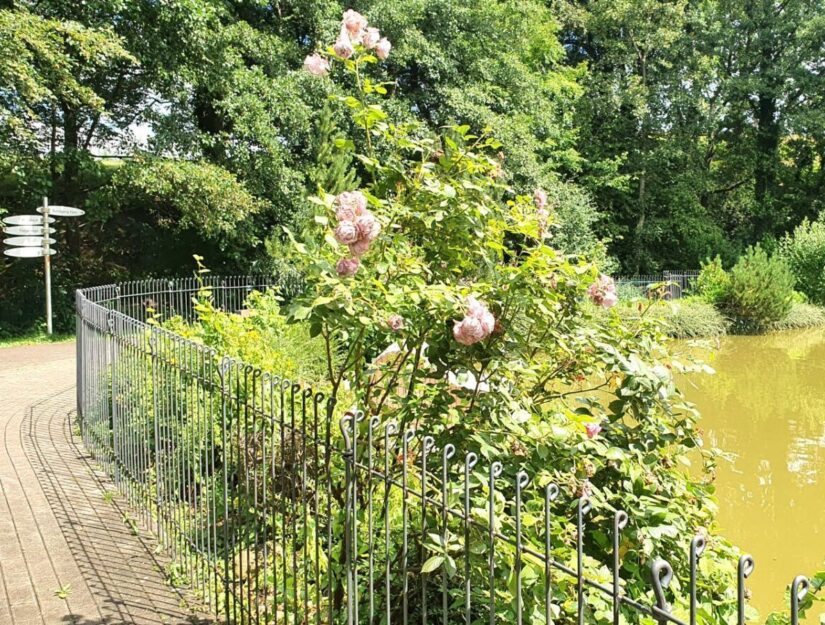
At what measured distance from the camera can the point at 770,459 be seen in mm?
9195

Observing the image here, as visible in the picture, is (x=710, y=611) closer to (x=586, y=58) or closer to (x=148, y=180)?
(x=148, y=180)

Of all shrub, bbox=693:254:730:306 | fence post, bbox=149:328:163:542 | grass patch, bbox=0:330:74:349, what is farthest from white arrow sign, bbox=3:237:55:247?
shrub, bbox=693:254:730:306

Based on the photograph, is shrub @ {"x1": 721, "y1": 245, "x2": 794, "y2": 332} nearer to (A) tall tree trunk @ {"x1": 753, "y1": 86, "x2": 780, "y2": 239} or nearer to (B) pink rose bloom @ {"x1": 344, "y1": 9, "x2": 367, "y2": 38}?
(A) tall tree trunk @ {"x1": 753, "y1": 86, "x2": 780, "y2": 239}

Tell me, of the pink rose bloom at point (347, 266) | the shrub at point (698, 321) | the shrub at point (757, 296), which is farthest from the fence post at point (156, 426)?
the shrub at point (757, 296)

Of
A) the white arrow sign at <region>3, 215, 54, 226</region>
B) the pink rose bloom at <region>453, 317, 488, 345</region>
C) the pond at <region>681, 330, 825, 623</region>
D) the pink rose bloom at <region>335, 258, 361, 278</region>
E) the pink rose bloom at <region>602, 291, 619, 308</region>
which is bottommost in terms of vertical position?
the pond at <region>681, 330, 825, 623</region>

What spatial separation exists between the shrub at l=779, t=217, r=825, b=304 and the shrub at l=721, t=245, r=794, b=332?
4529 mm

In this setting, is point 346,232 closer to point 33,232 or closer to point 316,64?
point 316,64

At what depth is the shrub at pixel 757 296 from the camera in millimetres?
21562

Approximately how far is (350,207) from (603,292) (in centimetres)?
122

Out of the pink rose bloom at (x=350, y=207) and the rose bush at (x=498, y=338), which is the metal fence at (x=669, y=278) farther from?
the pink rose bloom at (x=350, y=207)

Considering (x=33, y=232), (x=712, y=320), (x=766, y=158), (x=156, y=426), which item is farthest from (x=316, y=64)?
(x=766, y=158)

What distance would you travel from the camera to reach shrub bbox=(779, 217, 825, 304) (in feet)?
84.7

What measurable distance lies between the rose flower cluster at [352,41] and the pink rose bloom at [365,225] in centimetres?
97

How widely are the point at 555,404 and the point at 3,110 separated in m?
14.7
